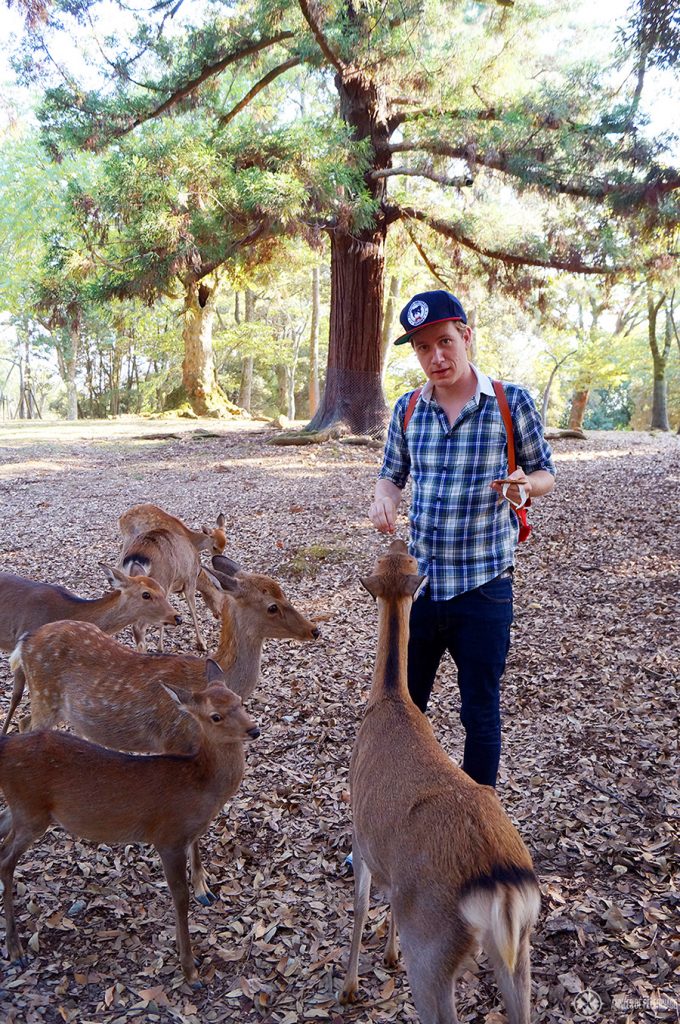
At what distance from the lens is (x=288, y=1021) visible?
2.53m

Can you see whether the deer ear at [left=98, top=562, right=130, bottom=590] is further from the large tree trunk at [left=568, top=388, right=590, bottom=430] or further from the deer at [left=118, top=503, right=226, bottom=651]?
the large tree trunk at [left=568, top=388, right=590, bottom=430]

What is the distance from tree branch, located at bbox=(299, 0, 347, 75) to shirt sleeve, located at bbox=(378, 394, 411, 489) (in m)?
8.26

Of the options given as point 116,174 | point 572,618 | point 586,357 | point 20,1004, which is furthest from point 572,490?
point 586,357

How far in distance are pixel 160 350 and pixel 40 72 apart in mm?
16547

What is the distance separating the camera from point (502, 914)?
1.79 m

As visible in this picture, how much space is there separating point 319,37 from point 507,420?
8694 millimetres

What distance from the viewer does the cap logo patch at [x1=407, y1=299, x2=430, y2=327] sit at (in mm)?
2648

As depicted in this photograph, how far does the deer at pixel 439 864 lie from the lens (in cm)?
182

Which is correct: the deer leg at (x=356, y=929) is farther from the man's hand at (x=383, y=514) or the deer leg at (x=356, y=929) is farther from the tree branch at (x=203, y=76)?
the tree branch at (x=203, y=76)

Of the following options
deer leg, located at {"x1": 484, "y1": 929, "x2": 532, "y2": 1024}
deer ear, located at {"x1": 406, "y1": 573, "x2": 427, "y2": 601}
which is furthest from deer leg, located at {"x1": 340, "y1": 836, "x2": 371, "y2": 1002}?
deer ear, located at {"x1": 406, "y1": 573, "x2": 427, "y2": 601}

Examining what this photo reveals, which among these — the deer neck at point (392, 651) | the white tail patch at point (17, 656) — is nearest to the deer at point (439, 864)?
the deer neck at point (392, 651)

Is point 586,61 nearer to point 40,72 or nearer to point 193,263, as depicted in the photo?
point 193,263

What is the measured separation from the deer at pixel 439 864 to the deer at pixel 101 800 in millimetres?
761

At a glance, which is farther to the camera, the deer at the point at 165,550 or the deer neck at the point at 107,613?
the deer at the point at 165,550
